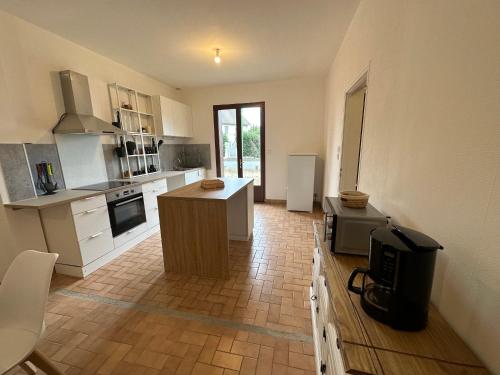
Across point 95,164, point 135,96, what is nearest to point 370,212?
point 95,164

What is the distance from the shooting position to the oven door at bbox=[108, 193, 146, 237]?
265 centimetres

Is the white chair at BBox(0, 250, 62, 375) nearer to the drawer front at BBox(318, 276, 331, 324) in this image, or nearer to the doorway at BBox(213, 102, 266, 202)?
the drawer front at BBox(318, 276, 331, 324)

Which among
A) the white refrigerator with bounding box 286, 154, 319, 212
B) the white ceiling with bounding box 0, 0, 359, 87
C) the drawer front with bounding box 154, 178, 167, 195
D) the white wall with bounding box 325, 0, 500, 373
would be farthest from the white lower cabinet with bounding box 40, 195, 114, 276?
the white refrigerator with bounding box 286, 154, 319, 212

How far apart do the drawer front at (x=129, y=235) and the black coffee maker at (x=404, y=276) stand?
2937 millimetres

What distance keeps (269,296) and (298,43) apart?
3.18m

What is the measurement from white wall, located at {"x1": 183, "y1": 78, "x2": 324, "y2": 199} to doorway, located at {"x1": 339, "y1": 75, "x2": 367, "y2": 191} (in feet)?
6.38

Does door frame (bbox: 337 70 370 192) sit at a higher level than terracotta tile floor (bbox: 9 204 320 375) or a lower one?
higher

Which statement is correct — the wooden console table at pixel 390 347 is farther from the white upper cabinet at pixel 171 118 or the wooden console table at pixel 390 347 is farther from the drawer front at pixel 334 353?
the white upper cabinet at pixel 171 118

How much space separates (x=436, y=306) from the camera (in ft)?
2.87

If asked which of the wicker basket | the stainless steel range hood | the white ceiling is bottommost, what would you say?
the wicker basket

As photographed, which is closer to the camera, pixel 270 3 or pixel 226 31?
pixel 270 3

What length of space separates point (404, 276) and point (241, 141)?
4.63 metres

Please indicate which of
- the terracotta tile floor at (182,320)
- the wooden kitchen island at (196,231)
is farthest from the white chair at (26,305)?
the wooden kitchen island at (196,231)

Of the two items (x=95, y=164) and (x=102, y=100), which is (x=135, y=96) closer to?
(x=102, y=100)
